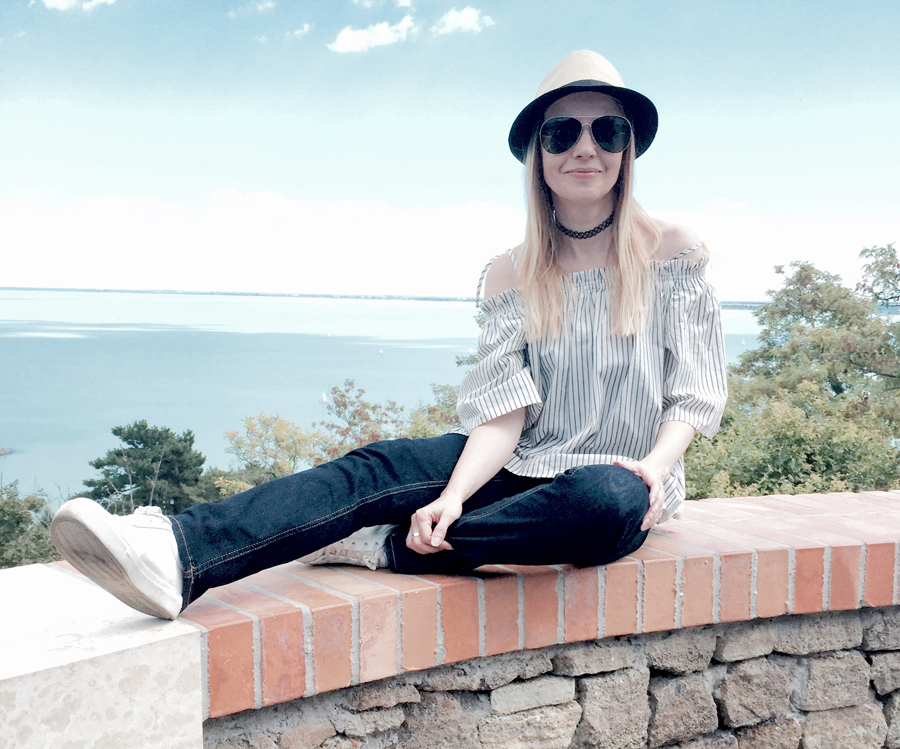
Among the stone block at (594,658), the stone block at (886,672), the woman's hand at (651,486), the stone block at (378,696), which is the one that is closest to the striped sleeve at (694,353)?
the woman's hand at (651,486)

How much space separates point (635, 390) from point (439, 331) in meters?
5.73

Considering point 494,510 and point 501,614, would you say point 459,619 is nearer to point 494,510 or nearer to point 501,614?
point 501,614

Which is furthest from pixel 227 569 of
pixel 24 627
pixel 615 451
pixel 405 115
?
pixel 405 115

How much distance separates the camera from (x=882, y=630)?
6.56 feet

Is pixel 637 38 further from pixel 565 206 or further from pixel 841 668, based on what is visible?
pixel 841 668

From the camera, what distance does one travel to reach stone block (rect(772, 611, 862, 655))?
6.27ft

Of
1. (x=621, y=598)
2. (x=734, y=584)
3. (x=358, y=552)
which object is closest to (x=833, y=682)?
(x=734, y=584)

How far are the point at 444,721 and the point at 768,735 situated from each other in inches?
33.6

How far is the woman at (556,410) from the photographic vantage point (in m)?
1.58

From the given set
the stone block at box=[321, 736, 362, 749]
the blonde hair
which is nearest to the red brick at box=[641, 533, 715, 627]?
the blonde hair

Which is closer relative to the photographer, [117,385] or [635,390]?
[635,390]

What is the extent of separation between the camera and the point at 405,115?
29.8ft

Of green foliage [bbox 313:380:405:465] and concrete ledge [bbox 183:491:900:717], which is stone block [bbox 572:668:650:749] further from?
green foliage [bbox 313:380:405:465]

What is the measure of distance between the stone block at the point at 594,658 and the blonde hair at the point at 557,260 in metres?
0.72
